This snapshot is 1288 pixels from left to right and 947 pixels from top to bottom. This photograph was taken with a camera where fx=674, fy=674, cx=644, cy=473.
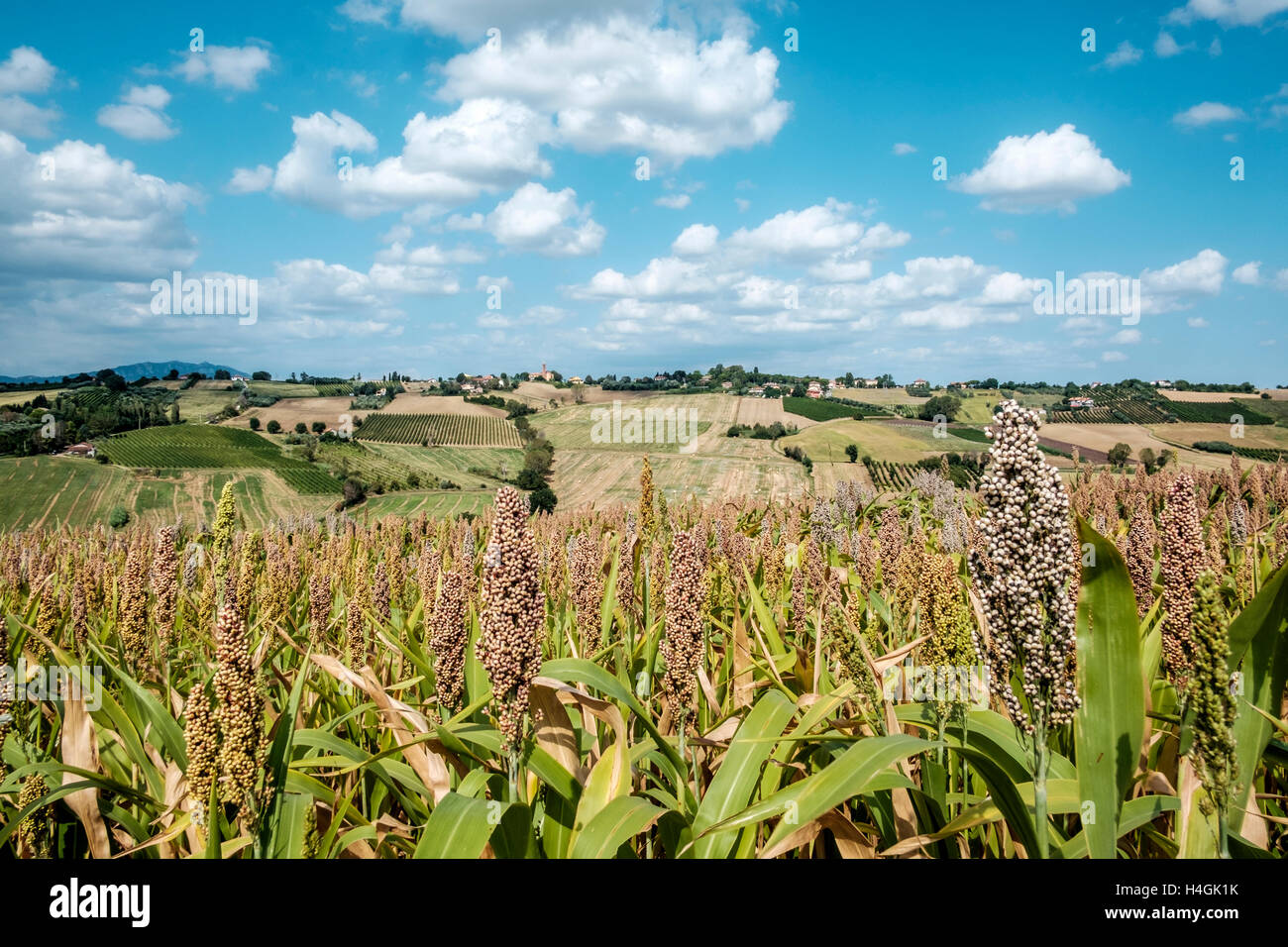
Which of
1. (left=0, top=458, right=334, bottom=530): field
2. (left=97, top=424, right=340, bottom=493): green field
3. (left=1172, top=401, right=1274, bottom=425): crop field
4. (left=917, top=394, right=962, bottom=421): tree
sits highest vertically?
(left=917, top=394, right=962, bottom=421): tree

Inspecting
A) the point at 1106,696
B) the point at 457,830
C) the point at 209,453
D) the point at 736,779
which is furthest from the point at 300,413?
the point at 1106,696

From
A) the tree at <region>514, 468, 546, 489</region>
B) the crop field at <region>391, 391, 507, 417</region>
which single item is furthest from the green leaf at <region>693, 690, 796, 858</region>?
the crop field at <region>391, 391, 507, 417</region>

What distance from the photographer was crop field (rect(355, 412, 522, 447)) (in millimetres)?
141000

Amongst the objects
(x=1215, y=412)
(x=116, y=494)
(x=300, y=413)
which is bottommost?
(x=116, y=494)

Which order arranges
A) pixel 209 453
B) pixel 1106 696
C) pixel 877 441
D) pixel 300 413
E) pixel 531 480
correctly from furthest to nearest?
pixel 300 413 → pixel 209 453 → pixel 531 480 → pixel 877 441 → pixel 1106 696

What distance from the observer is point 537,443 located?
12606 cm

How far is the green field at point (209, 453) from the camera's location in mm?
102312

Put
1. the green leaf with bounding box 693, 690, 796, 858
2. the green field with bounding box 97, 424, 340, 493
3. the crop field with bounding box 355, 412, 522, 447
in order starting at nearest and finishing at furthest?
the green leaf with bounding box 693, 690, 796, 858 < the green field with bounding box 97, 424, 340, 493 < the crop field with bounding box 355, 412, 522, 447

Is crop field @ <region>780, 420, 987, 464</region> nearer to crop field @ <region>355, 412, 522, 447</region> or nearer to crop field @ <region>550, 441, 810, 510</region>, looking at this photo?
crop field @ <region>550, 441, 810, 510</region>

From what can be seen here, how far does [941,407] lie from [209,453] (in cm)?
12058

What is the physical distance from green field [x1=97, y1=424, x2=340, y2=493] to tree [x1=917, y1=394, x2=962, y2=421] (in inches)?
3700

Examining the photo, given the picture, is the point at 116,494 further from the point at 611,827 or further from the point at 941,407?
the point at 941,407

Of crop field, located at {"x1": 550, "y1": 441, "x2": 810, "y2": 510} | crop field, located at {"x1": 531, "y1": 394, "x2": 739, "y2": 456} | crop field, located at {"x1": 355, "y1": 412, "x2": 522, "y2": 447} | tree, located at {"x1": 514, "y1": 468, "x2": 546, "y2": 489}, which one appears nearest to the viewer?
crop field, located at {"x1": 550, "y1": 441, "x2": 810, "y2": 510}

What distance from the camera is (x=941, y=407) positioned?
4382 inches
